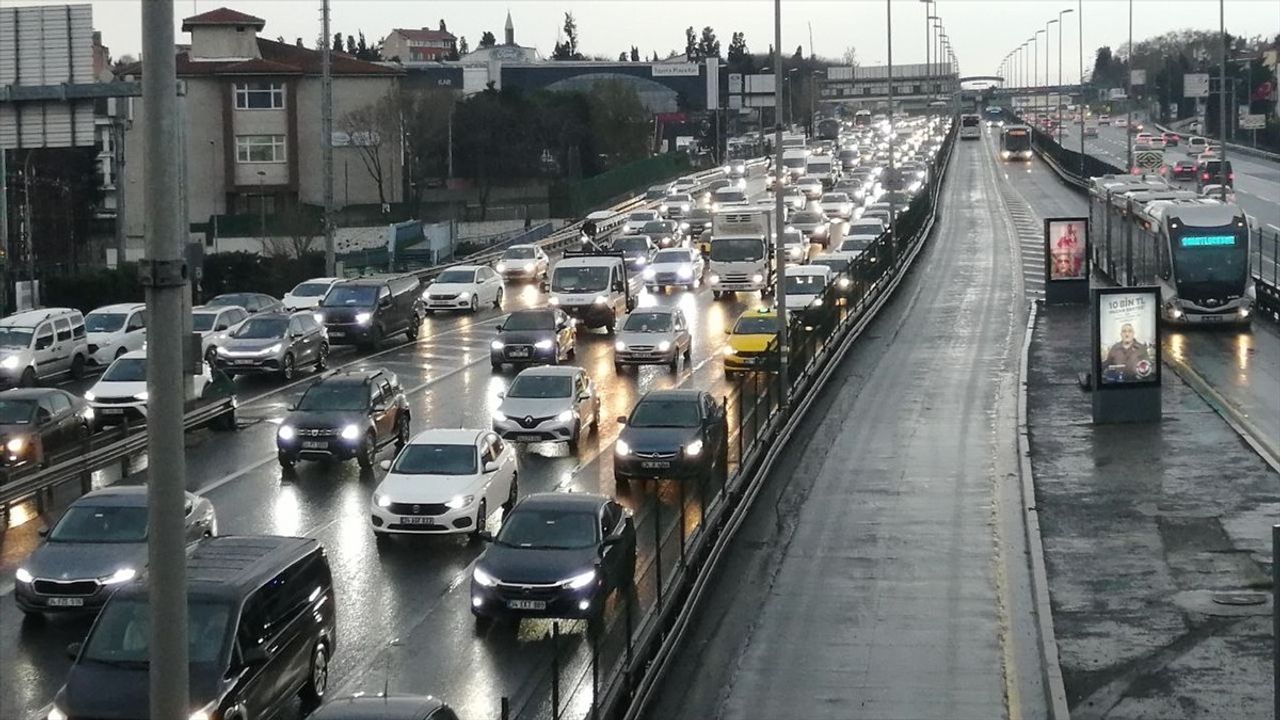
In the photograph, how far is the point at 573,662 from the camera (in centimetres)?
1786

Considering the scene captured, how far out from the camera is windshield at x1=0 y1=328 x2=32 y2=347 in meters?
39.3

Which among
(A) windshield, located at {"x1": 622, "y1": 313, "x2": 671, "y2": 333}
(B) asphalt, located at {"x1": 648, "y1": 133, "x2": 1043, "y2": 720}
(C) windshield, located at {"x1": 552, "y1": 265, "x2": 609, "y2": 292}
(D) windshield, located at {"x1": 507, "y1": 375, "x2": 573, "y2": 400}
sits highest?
(C) windshield, located at {"x1": 552, "y1": 265, "x2": 609, "y2": 292}

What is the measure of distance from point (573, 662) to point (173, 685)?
29.5ft

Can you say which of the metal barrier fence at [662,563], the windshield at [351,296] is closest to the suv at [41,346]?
the windshield at [351,296]

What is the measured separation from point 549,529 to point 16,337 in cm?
2344

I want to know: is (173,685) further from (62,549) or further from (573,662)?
(62,549)

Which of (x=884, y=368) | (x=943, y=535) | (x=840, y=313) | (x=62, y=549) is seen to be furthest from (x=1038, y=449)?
(x=62, y=549)

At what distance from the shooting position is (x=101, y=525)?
67.4ft

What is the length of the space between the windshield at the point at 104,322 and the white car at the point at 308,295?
6335mm

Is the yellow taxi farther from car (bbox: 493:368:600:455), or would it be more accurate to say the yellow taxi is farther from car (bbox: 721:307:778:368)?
car (bbox: 493:368:600:455)

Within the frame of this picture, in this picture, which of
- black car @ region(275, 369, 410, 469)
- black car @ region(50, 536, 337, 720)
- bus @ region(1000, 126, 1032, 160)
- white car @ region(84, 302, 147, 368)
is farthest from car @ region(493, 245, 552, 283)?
bus @ region(1000, 126, 1032, 160)

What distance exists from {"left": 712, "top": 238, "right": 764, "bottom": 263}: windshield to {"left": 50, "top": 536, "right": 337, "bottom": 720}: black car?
39.6 m

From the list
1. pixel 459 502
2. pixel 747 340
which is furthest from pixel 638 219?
pixel 459 502

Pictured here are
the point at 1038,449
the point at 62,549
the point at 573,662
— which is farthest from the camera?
the point at 1038,449
